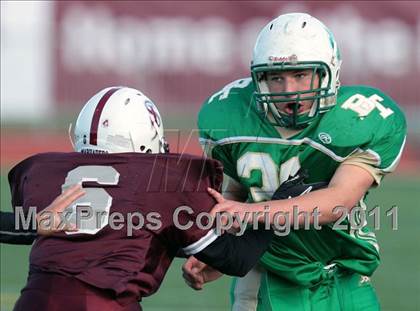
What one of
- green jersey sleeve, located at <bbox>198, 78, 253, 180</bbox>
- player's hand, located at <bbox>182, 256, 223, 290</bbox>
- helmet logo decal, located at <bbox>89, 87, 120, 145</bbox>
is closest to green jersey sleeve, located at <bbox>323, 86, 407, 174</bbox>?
green jersey sleeve, located at <bbox>198, 78, 253, 180</bbox>

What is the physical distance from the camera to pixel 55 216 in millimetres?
2812

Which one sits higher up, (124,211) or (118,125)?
(118,125)

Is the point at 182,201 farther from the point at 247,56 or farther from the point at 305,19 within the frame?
the point at 247,56

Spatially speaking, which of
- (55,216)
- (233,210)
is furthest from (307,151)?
(55,216)

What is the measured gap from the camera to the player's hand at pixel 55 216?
9.24 ft

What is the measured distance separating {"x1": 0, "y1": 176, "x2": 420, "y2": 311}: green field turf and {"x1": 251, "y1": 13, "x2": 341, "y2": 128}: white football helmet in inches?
89.0

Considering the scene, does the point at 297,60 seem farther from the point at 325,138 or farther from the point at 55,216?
the point at 55,216

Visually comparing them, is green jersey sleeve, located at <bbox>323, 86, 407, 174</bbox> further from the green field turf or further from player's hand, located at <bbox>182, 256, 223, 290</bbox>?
the green field turf

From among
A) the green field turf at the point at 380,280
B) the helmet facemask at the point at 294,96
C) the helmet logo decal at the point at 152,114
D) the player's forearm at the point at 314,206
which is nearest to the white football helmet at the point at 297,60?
the helmet facemask at the point at 294,96

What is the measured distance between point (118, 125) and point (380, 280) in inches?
141

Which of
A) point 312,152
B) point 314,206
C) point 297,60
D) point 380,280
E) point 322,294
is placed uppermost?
point 297,60

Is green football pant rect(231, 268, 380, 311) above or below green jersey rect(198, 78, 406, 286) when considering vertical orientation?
below

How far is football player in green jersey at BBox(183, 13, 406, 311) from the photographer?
3.32 metres

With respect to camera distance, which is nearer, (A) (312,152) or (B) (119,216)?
(B) (119,216)
